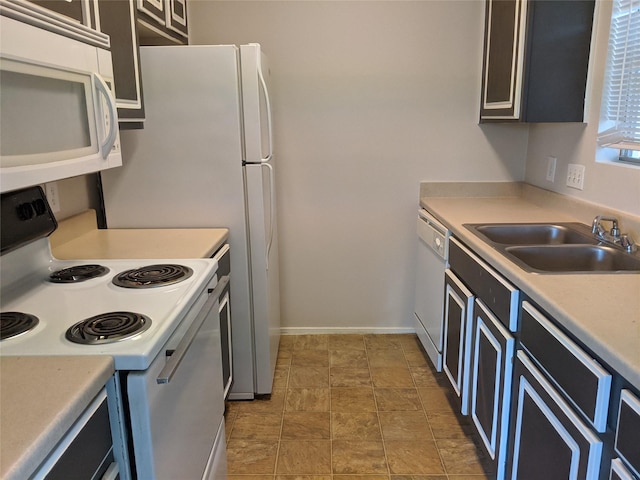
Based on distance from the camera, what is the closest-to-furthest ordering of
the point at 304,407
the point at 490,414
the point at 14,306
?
1. the point at 14,306
2. the point at 490,414
3. the point at 304,407

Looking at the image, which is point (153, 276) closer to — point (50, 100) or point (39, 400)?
point (50, 100)

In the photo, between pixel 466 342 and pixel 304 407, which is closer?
pixel 466 342

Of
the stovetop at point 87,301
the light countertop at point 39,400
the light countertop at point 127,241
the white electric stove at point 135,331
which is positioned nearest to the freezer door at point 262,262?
the light countertop at point 127,241

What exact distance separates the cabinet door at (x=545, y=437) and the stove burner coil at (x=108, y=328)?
3.54 feet

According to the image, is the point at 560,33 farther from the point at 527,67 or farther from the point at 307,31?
the point at 307,31

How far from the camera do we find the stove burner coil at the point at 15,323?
4.03 feet

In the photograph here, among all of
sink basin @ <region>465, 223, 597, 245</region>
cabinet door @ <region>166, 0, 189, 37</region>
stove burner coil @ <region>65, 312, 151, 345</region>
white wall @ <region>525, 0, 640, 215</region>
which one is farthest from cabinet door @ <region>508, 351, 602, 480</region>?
cabinet door @ <region>166, 0, 189, 37</region>

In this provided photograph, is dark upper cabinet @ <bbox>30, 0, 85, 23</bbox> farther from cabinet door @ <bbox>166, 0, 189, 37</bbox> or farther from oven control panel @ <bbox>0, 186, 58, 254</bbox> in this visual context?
cabinet door @ <bbox>166, 0, 189, 37</bbox>

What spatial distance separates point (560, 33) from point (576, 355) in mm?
1640

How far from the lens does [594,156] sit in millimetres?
2318

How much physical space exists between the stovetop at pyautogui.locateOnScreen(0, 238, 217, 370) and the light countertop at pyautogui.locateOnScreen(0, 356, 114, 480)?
0.05m

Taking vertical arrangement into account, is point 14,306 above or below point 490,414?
above

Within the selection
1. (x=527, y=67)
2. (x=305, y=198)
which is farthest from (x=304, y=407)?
(x=527, y=67)

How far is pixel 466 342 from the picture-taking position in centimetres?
217
